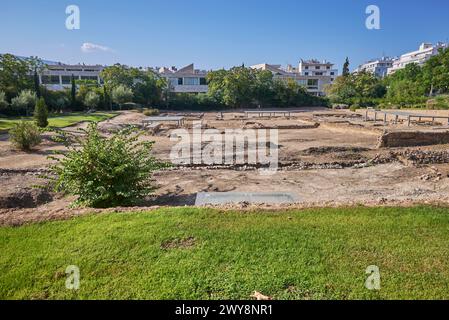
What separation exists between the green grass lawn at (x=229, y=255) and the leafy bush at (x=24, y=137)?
45.8 feet

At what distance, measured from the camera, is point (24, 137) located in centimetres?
1730

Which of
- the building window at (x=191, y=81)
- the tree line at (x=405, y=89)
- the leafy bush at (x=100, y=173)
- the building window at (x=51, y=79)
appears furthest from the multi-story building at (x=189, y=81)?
the leafy bush at (x=100, y=173)

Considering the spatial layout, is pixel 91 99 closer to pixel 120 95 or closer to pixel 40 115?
pixel 120 95

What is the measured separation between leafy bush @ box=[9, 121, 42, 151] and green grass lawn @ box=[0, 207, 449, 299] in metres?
14.0

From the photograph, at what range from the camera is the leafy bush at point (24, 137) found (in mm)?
17219

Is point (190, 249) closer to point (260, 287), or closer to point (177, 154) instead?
point (260, 287)

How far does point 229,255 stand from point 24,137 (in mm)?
17013

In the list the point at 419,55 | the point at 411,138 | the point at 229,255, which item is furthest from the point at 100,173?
the point at 419,55

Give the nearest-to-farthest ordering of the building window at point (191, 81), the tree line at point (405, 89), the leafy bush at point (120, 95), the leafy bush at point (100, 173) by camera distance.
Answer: the leafy bush at point (100, 173)
the leafy bush at point (120, 95)
the tree line at point (405, 89)
the building window at point (191, 81)

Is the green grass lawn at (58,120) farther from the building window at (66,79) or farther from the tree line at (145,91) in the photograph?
A: the building window at (66,79)

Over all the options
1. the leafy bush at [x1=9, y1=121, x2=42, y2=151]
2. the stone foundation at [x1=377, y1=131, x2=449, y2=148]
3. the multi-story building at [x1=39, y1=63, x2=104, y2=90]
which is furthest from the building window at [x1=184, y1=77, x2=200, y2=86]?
the stone foundation at [x1=377, y1=131, x2=449, y2=148]

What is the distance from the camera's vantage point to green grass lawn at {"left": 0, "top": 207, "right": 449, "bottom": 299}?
12.5ft
